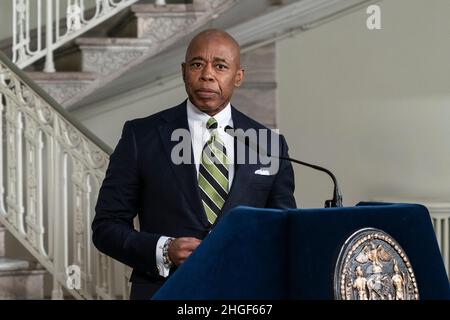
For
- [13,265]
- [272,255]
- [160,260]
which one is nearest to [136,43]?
[13,265]

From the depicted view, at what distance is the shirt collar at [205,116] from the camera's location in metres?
2.13

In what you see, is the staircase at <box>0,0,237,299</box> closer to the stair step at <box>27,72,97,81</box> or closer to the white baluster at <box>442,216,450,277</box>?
the stair step at <box>27,72,97,81</box>

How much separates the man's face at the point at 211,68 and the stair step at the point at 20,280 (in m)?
2.54

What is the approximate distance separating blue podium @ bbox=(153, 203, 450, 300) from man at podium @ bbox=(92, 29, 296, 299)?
41 centimetres

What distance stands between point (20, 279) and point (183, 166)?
2.54m

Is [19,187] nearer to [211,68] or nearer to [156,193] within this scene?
[156,193]

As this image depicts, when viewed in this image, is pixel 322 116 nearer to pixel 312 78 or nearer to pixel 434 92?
Answer: pixel 312 78

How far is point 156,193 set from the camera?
2094mm

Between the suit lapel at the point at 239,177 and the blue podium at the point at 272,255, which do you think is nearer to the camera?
the blue podium at the point at 272,255

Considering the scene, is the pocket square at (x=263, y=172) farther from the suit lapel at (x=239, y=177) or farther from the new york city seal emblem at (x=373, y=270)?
the new york city seal emblem at (x=373, y=270)

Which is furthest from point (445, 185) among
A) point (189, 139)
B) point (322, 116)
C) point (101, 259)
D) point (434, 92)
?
point (189, 139)

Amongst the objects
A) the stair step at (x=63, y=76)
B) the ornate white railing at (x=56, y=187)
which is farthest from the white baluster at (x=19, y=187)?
the stair step at (x=63, y=76)

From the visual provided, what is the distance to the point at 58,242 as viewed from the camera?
4.40m

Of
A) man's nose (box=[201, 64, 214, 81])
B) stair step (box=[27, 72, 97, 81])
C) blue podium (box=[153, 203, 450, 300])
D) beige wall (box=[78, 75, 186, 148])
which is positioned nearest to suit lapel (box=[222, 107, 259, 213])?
man's nose (box=[201, 64, 214, 81])
